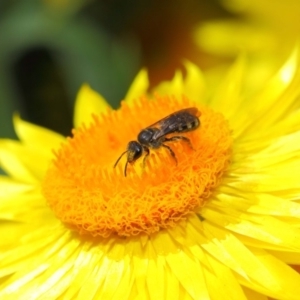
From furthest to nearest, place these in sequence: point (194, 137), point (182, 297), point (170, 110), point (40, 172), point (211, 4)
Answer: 1. point (211, 4)
2. point (40, 172)
3. point (170, 110)
4. point (194, 137)
5. point (182, 297)

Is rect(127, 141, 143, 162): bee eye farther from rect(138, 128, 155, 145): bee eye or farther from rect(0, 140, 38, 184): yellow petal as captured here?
rect(0, 140, 38, 184): yellow petal

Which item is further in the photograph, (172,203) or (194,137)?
(194,137)

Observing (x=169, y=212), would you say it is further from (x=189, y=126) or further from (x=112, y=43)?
(x=112, y=43)

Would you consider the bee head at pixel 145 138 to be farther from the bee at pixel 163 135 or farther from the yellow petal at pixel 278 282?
the yellow petal at pixel 278 282

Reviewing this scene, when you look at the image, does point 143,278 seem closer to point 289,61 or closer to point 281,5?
point 289,61

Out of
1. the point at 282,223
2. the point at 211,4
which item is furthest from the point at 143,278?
the point at 211,4

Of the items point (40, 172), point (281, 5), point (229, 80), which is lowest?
point (40, 172)

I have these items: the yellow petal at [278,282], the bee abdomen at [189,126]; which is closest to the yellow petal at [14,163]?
the bee abdomen at [189,126]

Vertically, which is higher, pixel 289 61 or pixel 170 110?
pixel 289 61
